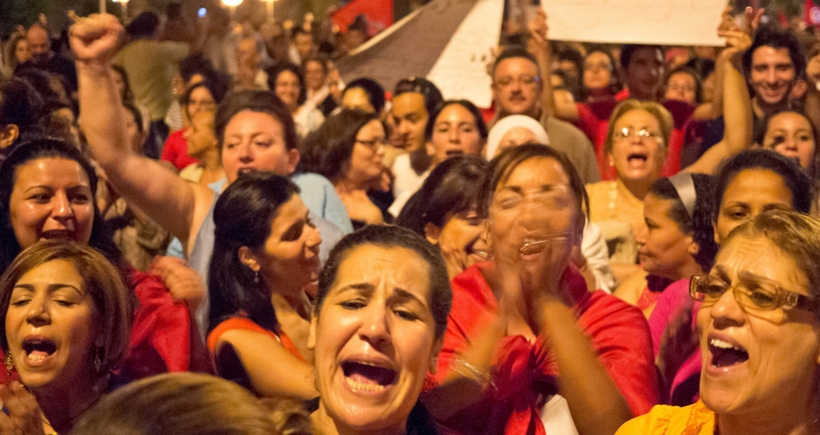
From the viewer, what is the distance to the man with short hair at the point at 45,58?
7.71m

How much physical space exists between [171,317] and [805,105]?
388cm

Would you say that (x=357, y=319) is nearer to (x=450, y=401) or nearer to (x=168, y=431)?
(x=450, y=401)

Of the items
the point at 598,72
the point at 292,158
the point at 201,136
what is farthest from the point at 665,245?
the point at 598,72

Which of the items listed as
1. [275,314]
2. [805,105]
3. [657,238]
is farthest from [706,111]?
[275,314]

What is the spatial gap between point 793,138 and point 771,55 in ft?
2.46

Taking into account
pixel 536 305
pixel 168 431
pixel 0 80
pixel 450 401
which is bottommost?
pixel 450 401

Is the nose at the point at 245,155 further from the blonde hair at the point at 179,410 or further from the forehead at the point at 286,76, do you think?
the forehead at the point at 286,76

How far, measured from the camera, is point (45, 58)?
7809 millimetres

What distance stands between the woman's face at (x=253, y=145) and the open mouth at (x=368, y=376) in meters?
2.01

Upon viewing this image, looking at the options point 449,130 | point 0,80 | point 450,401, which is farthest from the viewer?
point 449,130

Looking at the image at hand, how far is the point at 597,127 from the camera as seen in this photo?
6531 mm

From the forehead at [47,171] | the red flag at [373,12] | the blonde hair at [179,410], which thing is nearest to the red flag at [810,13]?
the red flag at [373,12]

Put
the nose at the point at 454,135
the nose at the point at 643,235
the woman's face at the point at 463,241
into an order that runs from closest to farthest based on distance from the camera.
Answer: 1. the woman's face at the point at 463,241
2. the nose at the point at 643,235
3. the nose at the point at 454,135

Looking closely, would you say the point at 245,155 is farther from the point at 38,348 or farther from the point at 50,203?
the point at 38,348
